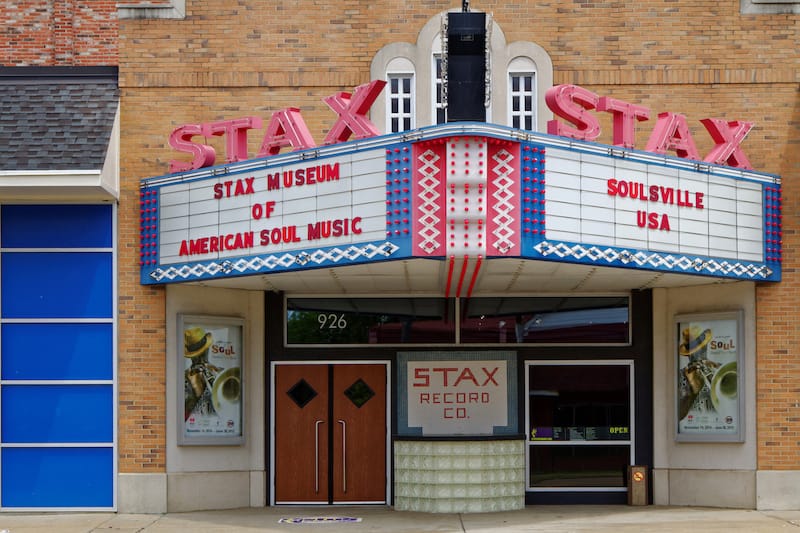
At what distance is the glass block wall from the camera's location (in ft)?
52.6

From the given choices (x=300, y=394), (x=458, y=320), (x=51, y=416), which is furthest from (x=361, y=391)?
(x=51, y=416)

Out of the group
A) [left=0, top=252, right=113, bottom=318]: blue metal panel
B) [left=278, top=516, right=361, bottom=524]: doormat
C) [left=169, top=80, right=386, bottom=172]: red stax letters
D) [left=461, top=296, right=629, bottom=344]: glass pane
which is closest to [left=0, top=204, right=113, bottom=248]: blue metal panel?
[left=0, top=252, right=113, bottom=318]: blue metal panel

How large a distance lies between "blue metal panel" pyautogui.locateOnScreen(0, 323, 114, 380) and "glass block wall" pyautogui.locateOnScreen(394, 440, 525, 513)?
428 cm

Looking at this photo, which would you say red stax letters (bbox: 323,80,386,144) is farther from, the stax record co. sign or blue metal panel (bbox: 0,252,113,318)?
blue metal panel (bbox: 0,252,113,318)

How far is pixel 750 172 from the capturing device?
15.7 meters

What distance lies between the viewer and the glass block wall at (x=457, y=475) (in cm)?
1603

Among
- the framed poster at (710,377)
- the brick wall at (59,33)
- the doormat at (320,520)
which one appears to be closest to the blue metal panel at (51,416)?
the doormat at (320,520)

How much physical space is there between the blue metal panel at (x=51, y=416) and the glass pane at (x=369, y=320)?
3027mm

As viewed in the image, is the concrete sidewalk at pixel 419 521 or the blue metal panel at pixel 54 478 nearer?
the concrete sidewalk at pixel 419 521

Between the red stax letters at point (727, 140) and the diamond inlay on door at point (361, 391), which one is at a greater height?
the red stax letters at point (727, 140)

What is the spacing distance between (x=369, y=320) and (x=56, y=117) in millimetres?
5272

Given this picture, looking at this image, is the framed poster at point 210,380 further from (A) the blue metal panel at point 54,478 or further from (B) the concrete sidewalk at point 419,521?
(A) the blue metal panel at point 54,478

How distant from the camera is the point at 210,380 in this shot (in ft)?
55.5

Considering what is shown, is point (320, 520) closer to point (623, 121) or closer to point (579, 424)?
point (579, 424)
